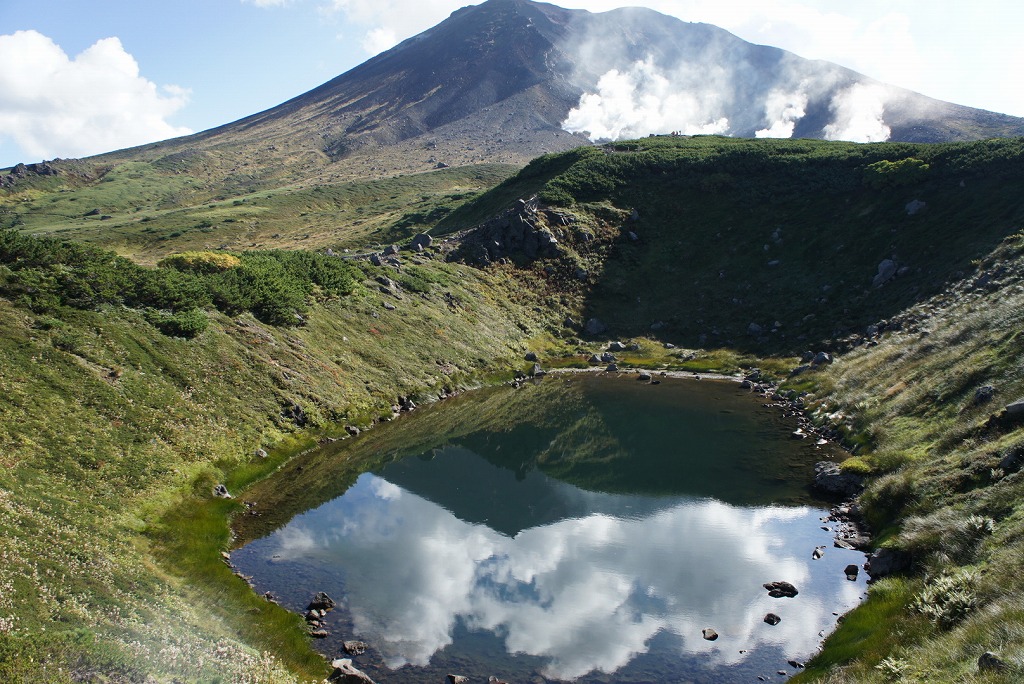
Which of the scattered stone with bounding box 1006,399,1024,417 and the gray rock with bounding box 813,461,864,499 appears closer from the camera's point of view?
the scattered stone with bounding box 1006,399,1024,417

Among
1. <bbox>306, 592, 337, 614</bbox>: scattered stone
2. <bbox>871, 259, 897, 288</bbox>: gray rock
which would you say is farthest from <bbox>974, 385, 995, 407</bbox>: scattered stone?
<bbox>871, 259, 897, 288</bbox>: gray rock

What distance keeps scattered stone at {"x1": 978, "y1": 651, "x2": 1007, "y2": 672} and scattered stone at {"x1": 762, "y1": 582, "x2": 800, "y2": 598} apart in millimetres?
12395

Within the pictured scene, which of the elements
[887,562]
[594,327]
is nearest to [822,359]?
[594,327]

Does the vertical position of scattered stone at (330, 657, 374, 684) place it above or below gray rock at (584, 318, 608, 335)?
below

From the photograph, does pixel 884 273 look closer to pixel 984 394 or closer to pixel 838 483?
pixel 984 394

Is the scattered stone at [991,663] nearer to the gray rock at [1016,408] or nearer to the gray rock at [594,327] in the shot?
the gray rock at [1016,408]

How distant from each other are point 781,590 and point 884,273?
6111cm

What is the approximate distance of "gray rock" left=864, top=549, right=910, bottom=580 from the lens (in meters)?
24.3

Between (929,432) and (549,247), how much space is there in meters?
64.9

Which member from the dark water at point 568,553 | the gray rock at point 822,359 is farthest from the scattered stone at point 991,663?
the gray rock at point 822,359

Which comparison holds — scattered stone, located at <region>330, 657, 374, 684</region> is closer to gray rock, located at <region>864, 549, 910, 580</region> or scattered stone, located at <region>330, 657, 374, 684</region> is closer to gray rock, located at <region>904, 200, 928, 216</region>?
gray rock, located at <region>864, 549, 910, 580</region>

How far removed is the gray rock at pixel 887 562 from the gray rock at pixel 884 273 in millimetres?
57248

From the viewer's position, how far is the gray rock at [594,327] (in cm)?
8444

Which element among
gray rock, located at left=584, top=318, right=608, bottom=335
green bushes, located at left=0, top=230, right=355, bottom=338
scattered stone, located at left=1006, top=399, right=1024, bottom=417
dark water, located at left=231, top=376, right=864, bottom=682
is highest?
green bushes, located at left=0, top=230, right=355, bottom=338
